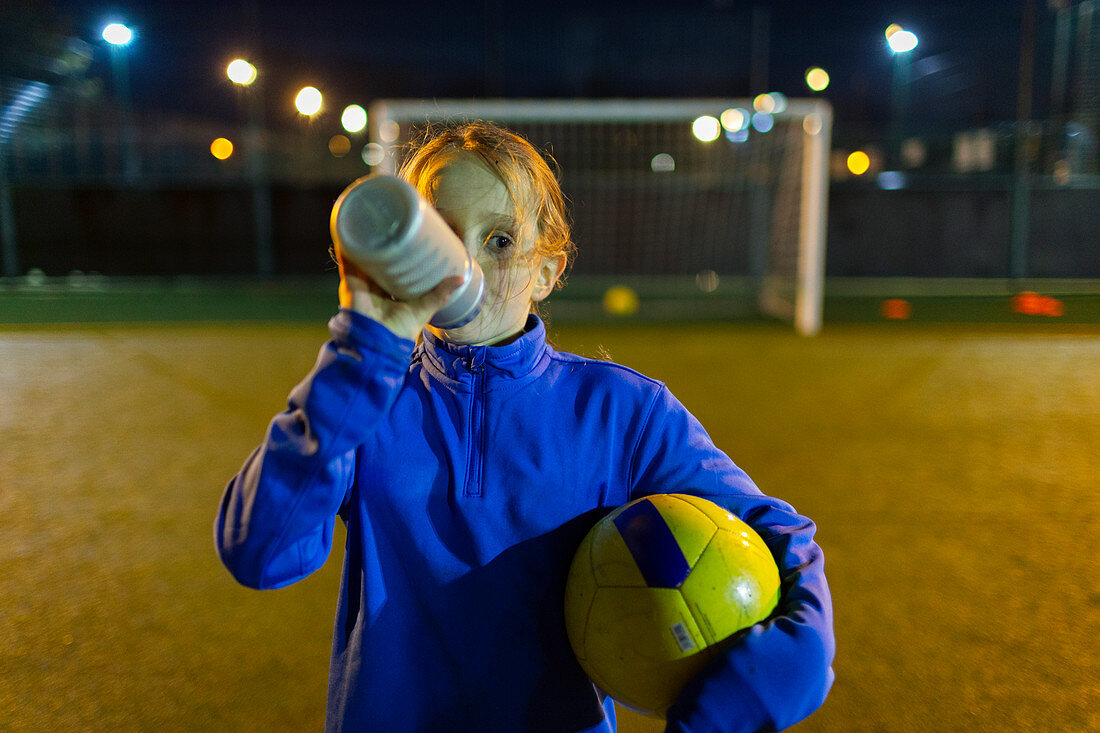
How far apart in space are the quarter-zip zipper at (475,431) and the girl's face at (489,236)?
0.05m

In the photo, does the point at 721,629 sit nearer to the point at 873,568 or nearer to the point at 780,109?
the point at 873,568

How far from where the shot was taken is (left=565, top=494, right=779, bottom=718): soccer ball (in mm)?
1208

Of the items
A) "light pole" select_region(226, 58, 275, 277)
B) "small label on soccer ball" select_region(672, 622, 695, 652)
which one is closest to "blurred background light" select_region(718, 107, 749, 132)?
"light pole" select_region(226, 58, 275, 277)

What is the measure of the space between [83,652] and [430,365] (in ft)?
7.18

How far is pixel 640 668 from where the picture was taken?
1.22m

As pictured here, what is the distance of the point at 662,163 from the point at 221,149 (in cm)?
933

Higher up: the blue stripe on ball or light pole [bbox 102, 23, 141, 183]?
light pole [bbox 102, 23, 141, 183]

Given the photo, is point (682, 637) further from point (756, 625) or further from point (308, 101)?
point (308, 101)

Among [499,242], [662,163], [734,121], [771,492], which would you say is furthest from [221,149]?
[499,242]

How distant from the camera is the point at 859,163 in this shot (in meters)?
18.0

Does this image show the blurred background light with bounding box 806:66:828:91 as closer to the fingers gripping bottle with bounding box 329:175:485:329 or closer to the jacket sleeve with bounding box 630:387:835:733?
the jacket sleeve with bounding box 630:387:835:733

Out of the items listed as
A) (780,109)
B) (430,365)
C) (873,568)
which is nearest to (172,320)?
(780,109)

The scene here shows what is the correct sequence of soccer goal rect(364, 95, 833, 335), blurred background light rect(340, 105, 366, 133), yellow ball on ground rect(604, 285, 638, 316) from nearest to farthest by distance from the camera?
soccer goal rect(364, 95, 833, 335), yellow ball on ground rect(604, 285, 638, 316), blurred background light rect(340, 105, 366, 133)

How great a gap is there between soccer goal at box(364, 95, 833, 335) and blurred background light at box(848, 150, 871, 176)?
2766 mm
